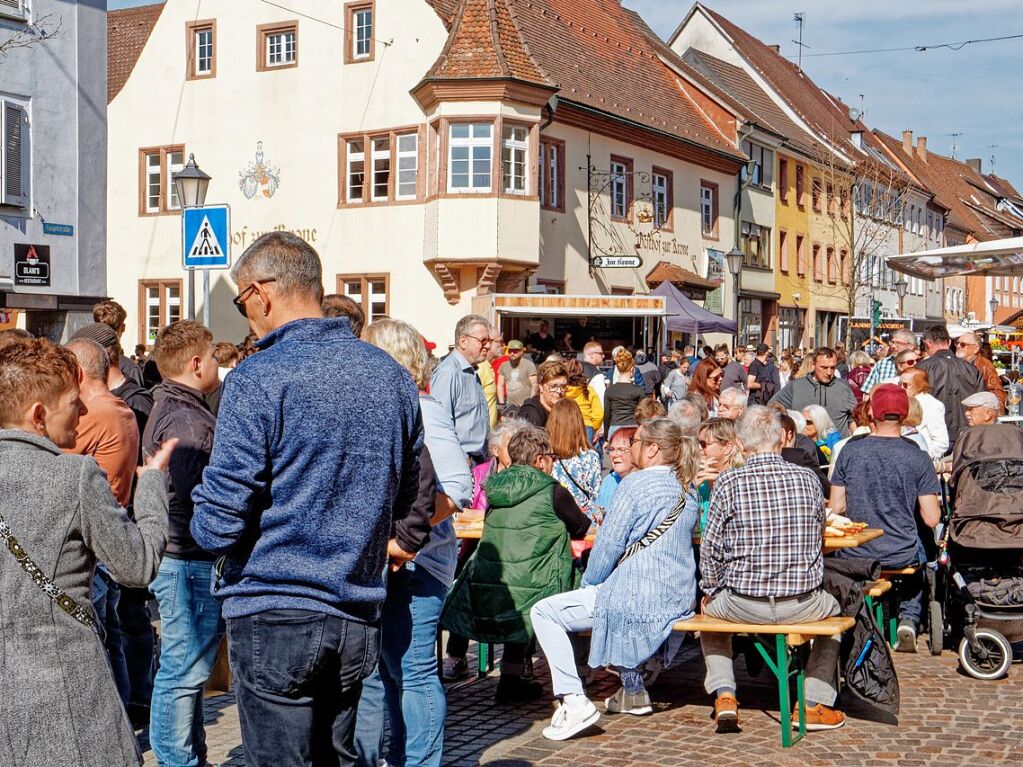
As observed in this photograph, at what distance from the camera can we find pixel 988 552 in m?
8.66

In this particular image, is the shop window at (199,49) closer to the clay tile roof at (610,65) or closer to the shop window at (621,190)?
the clay tile roof at (610,65)

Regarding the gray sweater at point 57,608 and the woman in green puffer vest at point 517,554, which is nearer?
the gray sweater at point 57,608

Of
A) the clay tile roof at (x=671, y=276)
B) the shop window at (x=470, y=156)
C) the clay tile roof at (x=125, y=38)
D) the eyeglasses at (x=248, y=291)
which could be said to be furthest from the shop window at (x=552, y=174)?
the eyeglasses at (x=248, y=291)

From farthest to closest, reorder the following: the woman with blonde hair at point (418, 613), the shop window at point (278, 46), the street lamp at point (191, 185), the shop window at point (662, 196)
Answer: the shop window at point (662, 196), the shop window at point (278, 46), the street lamp at point (191, 185), the woman with blonde hair at point (418, 613)

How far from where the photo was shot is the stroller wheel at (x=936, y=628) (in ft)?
29.1

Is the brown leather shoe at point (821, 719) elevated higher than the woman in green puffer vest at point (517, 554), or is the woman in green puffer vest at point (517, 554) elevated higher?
the woman in green puffer vest at point (517, 554)

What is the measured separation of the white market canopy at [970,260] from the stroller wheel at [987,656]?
459cm

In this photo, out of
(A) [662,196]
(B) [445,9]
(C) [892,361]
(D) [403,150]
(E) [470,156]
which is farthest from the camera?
(A) [662,196]

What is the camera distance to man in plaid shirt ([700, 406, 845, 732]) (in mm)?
6848

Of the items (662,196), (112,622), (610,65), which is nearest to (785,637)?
(112,622)

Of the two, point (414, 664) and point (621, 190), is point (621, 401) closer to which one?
point (414, 664)

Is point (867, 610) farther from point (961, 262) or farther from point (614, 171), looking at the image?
point (614, 171)

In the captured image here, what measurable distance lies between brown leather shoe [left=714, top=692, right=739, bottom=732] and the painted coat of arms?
24.5m

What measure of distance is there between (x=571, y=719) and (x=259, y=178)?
81.7ft
